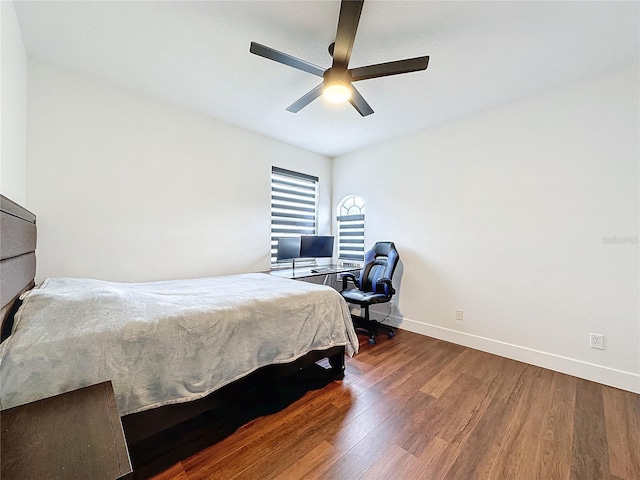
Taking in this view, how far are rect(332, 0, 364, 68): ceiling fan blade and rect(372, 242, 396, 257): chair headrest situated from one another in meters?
2.28

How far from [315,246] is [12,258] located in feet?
9.57

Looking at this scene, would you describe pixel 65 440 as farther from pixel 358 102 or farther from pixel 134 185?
pixel 358 102

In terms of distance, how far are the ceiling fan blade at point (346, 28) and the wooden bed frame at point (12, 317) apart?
1946mm

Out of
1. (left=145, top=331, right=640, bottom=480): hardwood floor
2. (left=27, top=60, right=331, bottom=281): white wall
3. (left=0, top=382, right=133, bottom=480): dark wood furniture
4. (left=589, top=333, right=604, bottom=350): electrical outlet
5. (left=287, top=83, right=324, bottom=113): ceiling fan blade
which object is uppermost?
(left=287, top=83, right=324, bottom=113): ceiling fan blade

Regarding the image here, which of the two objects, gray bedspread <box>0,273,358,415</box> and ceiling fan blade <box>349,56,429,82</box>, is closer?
gray bedspread <box>0,273,358,415</box>

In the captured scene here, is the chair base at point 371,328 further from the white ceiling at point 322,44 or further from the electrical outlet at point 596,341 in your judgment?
the white ceiling at point 322,44

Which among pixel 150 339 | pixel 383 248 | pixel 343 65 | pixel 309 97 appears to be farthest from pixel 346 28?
pixel 383 248

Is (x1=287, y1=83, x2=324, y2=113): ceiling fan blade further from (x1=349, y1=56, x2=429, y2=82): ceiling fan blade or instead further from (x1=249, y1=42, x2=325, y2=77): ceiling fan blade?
(x1=349, y1=56, x2=429, y2=82): ceiling fan blade

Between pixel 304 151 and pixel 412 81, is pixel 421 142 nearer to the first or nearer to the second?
pixel 412 81

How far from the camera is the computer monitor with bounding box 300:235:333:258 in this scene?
12.4ft

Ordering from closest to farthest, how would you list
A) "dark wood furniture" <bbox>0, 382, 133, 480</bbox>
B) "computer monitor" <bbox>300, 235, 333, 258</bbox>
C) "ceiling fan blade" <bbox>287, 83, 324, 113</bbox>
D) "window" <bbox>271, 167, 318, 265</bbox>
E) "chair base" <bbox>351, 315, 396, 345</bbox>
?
"dark wood furniture" <bbox>0, 382, 133, 480</bbox>
"ceiling fan blade" <bbox>287, 83, 324, 113</bbox>
"chair base" <bbox>351, 315, 396, 345</bbox>
"computer monitor" <bbox>300, 235, 333, 258</bbox>
"window" <bbox>271, 167, 318, 265</bbox>

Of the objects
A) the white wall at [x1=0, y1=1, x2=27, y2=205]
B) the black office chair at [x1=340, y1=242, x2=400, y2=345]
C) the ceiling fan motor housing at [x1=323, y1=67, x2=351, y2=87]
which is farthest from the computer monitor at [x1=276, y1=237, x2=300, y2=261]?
the white wall at [x1=0, y1=1, x2=27, y2=205]

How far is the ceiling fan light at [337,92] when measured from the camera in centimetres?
194

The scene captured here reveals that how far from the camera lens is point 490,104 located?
9.30 ft
